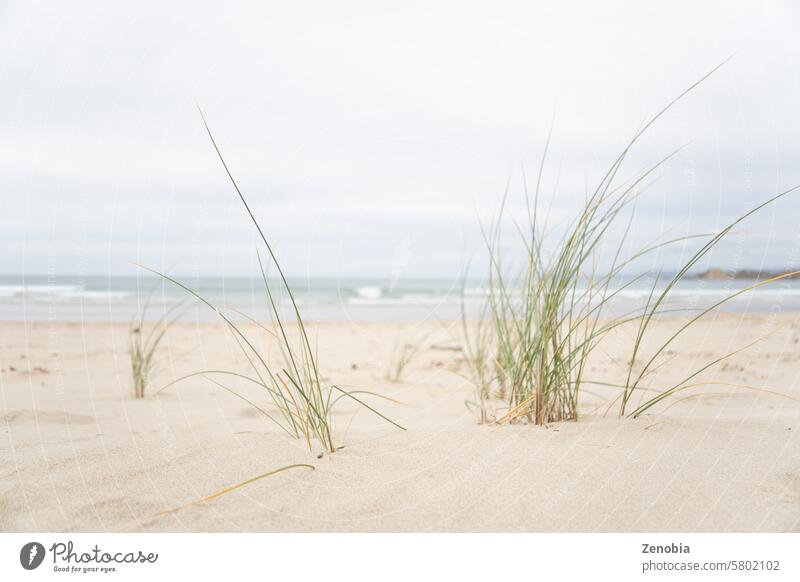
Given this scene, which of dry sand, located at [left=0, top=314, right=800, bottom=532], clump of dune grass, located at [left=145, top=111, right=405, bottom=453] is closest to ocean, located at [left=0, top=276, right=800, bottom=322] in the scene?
dry sand, located at [left=0, top=314, right=800, bottom=532]

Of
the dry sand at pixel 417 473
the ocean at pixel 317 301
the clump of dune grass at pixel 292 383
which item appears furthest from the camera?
the ocean at pixel 317 301

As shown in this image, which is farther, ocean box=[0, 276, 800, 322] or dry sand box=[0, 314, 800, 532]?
ocean box=[0, 276, 800, 322]

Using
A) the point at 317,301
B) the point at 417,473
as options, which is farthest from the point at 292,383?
the point at 317,301

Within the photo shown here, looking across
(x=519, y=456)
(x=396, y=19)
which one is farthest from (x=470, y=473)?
(x=396, y=19)

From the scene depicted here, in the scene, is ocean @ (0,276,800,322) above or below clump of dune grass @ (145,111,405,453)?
below

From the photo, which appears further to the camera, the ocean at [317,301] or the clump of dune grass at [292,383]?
the ocean at [317,301]

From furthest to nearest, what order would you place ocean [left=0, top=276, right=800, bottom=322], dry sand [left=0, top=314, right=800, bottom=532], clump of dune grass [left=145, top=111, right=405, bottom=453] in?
ocean [left=0, top=276, right=800, bottom=322] → clump of dune grass [left=145, top=111, right=405, bottom=453] → dry sand [left=0, top=314, right=800, bottom=532]

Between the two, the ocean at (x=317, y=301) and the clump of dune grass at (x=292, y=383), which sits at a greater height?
the clump of dune grass at (x=292, y=383)

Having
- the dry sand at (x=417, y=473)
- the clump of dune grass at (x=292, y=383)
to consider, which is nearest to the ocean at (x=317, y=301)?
the dry sand at (x=417, y=473)

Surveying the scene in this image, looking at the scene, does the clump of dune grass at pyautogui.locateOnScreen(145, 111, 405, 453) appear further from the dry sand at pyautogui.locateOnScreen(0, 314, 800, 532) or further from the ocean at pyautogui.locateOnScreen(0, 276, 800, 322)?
the ocean at pyautogui.locateOnScreen(0, 276, 800, 322)

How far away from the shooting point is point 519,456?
1834mm

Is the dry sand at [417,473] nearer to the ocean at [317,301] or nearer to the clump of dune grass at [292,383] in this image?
the clump of dune grass at [292,383]

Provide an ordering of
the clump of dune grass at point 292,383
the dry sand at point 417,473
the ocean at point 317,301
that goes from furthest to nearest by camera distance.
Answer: the ocean at point 317,301, the clump of dune grass at point 292,383, the dry sand at point 417,473
